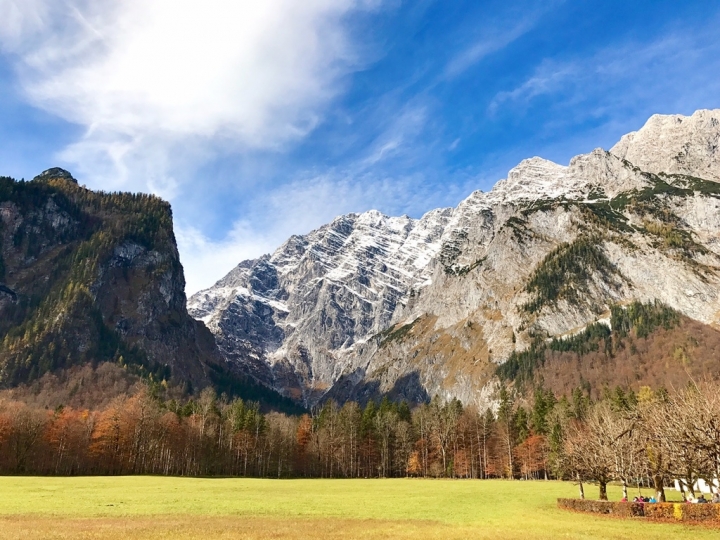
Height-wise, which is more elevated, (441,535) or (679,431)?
(679,431)

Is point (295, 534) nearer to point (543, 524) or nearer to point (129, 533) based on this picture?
point (129, 533)

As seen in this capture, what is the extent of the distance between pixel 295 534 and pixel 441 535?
30.1ft

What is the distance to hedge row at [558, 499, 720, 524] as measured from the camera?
35.7m

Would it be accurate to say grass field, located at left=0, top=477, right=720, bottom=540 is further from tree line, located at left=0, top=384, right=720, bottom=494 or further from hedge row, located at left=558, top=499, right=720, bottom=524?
tree line, located at left=0, top=384, right=720, bottom=494

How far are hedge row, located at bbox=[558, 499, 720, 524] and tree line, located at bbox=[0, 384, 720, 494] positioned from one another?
49.7 meters

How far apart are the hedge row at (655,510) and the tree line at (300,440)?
163 feet

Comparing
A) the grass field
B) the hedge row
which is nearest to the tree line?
the hedge row

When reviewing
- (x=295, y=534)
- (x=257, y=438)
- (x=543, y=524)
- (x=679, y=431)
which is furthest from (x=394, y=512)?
(x=257, y=438)

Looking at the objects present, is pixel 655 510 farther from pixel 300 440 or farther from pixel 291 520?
pixel 300 440

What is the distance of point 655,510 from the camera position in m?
39.4

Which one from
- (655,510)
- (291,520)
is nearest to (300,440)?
(291,520)

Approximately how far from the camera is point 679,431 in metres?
42.4

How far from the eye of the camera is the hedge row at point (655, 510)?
117ft

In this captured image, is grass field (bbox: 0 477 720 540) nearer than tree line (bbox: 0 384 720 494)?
Yes
